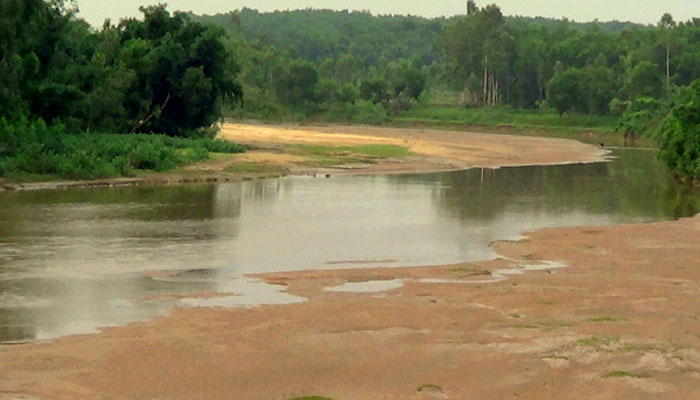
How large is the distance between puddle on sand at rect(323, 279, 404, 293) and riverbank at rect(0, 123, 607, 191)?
77.4 feet

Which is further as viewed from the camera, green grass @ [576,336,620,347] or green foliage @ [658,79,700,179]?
green foliage @ [658,79,700,179]

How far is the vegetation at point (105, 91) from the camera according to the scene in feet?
152

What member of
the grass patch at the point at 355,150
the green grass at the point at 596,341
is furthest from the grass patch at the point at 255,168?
the green grass at the point at 596,341

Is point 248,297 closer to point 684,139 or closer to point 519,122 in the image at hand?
point 684,139

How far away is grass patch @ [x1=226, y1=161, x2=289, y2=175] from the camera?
5528 centimetres

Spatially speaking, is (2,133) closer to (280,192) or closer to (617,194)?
(280,192)

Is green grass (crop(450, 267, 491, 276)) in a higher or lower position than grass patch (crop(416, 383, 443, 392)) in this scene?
lower

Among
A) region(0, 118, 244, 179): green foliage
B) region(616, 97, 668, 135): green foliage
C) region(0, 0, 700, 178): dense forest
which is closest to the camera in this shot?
region(0, 118, 244, 179): green foliage

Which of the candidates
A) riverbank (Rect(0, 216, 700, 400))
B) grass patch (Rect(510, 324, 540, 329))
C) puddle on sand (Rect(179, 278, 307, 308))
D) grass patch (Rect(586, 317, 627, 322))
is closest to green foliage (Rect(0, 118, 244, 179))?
puddle on sand (Rect(179, 278, 307, 308))

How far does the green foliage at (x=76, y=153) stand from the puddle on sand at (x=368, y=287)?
24859 millimetres

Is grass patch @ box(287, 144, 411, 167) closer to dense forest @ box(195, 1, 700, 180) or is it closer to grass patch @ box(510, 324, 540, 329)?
dense forest @ box(195, 1, 700, 180)

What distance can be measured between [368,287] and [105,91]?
122 feet

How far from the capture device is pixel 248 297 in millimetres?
22000

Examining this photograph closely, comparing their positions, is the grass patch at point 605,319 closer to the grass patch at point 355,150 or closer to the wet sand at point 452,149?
the wet sand at point 452,149
